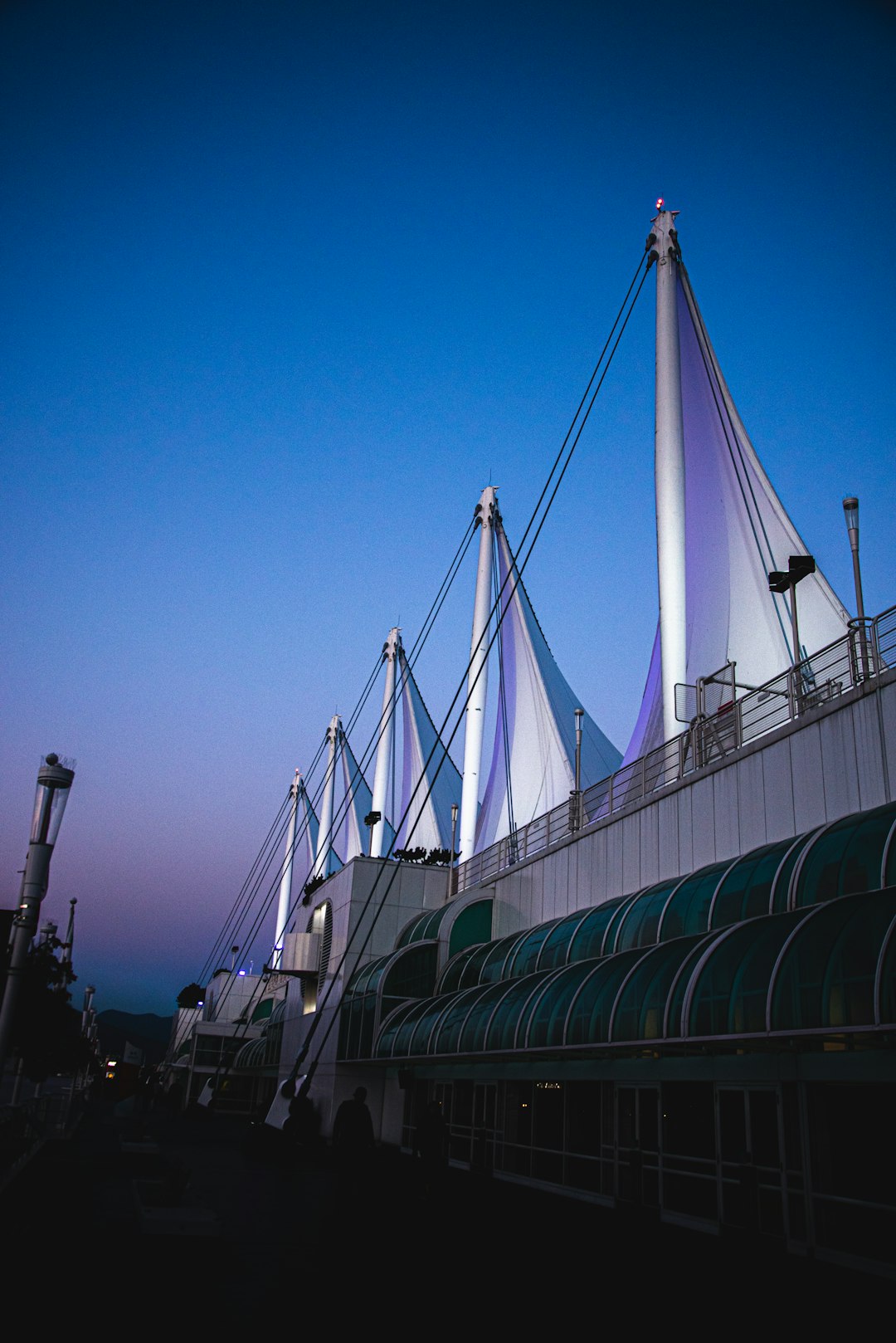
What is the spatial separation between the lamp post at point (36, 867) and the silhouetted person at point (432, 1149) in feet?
19.5

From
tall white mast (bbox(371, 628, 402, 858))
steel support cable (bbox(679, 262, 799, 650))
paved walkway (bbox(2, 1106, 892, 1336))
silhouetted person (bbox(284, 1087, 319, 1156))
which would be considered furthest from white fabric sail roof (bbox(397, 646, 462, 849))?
paved walkway (bbox(2, 1106, 892, 1336))

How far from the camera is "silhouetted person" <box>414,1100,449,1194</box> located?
14.5m

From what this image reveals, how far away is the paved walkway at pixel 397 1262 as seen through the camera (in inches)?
327

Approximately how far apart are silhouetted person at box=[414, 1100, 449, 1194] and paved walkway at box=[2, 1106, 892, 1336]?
36 cm

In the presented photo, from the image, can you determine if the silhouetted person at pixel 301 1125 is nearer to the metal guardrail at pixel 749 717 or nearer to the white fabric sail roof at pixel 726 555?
the metal guardrail at pixel 749 717

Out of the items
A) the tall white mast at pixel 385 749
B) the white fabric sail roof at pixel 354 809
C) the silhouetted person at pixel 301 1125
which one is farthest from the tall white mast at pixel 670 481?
the white fabric sail roof at pixel 354 809

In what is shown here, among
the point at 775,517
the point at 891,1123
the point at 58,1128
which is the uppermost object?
the point at 775,517

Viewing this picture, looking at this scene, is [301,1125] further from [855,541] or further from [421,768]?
[421,768]

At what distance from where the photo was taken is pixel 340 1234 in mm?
12102

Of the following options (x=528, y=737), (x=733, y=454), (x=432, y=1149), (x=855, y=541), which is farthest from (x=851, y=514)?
(x=528, y=737)

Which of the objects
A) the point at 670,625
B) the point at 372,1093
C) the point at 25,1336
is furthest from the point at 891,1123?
the point at 372,1093

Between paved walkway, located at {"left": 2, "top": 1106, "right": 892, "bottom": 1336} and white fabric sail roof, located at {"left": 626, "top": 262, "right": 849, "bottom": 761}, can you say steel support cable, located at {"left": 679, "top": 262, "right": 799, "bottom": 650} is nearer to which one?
white fabric sail roof, located at {"left": 626, "top": 262, "right": 849, "bottom": 761}

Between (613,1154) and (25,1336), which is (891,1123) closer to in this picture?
(613,1154)

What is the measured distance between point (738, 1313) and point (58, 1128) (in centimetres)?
2112
